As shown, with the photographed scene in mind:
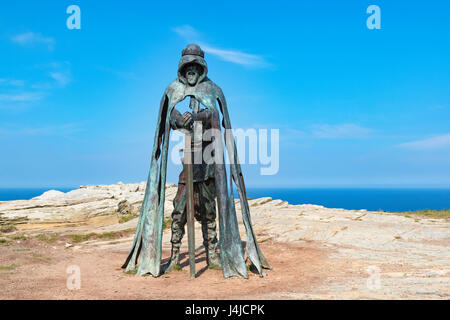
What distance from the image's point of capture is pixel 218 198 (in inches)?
286

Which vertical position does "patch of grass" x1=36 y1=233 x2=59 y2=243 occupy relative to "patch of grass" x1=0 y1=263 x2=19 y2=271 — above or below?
below

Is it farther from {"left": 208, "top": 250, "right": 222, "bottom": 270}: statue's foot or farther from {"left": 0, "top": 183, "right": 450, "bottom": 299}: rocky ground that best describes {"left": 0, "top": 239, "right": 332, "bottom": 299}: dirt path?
{"left": 208, "top": 250, "right": 222, "bottom": 270}: statue's foot

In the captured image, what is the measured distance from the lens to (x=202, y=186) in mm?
7637

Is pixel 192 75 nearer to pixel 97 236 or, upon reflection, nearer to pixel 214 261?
pixel 214 261

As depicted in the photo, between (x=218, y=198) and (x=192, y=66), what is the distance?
298 cm

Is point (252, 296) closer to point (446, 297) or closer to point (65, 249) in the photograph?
point (446, 297)

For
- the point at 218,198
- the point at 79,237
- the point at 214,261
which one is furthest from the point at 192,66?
the point at 79,237

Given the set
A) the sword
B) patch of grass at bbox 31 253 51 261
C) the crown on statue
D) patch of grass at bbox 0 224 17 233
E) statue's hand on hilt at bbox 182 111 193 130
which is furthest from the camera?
patch of grass at bbox 0 224 17 233

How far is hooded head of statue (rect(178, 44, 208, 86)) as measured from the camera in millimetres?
7453

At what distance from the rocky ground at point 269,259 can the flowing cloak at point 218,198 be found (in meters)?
0.40

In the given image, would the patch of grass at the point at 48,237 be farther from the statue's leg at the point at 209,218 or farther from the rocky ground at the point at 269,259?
the statue's leg at the point at 209,218

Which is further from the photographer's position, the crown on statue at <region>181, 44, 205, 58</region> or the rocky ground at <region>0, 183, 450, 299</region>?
the crown on statue at <region>181, 44, 205, 58</region>

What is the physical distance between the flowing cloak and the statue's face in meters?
0.10

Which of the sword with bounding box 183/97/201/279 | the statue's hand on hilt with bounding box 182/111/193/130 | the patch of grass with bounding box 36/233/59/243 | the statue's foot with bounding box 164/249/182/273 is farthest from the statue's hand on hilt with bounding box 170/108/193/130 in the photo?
the patch of grass with bounding box 36/233/59/243
